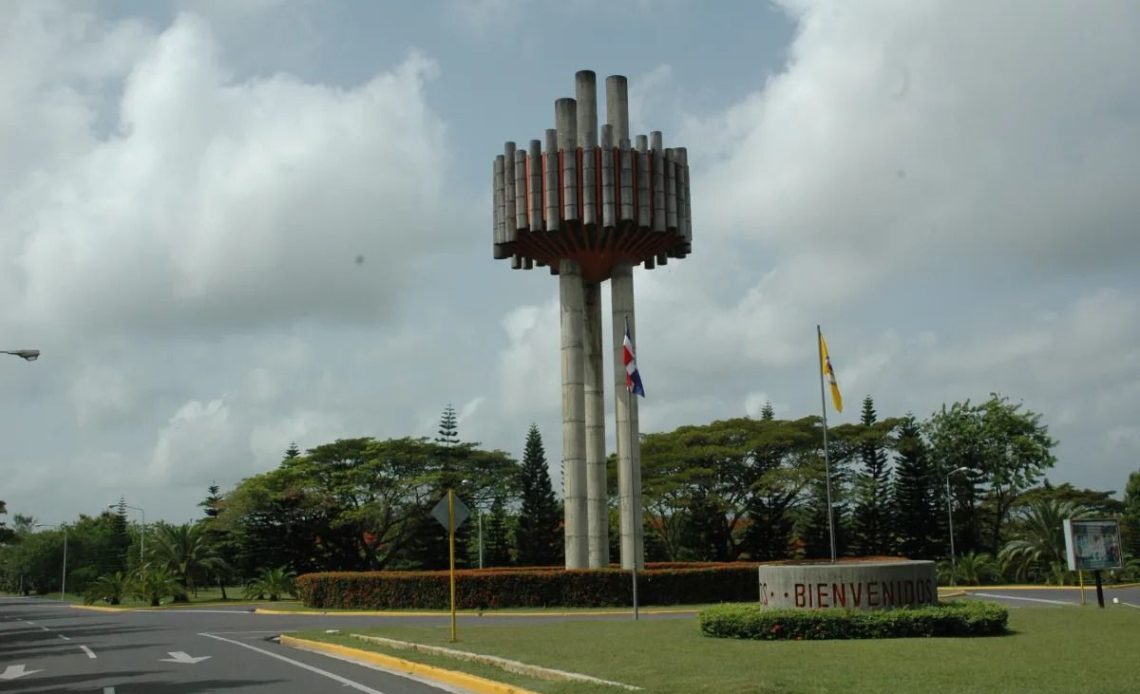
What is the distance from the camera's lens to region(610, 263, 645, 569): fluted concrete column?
36.1 m

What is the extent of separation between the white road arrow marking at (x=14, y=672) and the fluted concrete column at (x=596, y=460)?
808 inches

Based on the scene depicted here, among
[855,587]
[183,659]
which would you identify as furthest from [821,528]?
[183,659]

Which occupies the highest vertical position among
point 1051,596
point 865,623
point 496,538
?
point 496,538

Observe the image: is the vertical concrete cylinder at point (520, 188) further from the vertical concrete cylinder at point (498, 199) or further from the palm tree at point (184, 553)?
the palm tree at point (184, 553)

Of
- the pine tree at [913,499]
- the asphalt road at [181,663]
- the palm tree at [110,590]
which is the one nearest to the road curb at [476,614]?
the asphalt road at [181,663]

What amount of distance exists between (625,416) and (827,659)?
73.7 ft

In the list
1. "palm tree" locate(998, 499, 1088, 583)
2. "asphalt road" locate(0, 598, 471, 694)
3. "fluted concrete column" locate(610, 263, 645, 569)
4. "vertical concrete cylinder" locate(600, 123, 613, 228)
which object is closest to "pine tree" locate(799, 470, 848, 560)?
"palm tree" locate(998, 499, 1088, 583)

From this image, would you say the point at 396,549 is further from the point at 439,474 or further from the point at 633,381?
the point at 633,381

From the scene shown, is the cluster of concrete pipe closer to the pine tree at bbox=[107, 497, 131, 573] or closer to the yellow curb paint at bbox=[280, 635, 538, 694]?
the yellow curb paint at bbox=[280, 635, 538, 694]

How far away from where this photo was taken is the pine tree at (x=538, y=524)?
6819 centimetres

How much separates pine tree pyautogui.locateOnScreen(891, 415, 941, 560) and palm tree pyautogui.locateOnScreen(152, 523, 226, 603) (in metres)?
38.4

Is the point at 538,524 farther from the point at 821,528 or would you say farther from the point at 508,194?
the point at 508,194

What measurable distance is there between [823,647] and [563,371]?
21.6 metres

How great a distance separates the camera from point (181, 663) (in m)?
19.3
